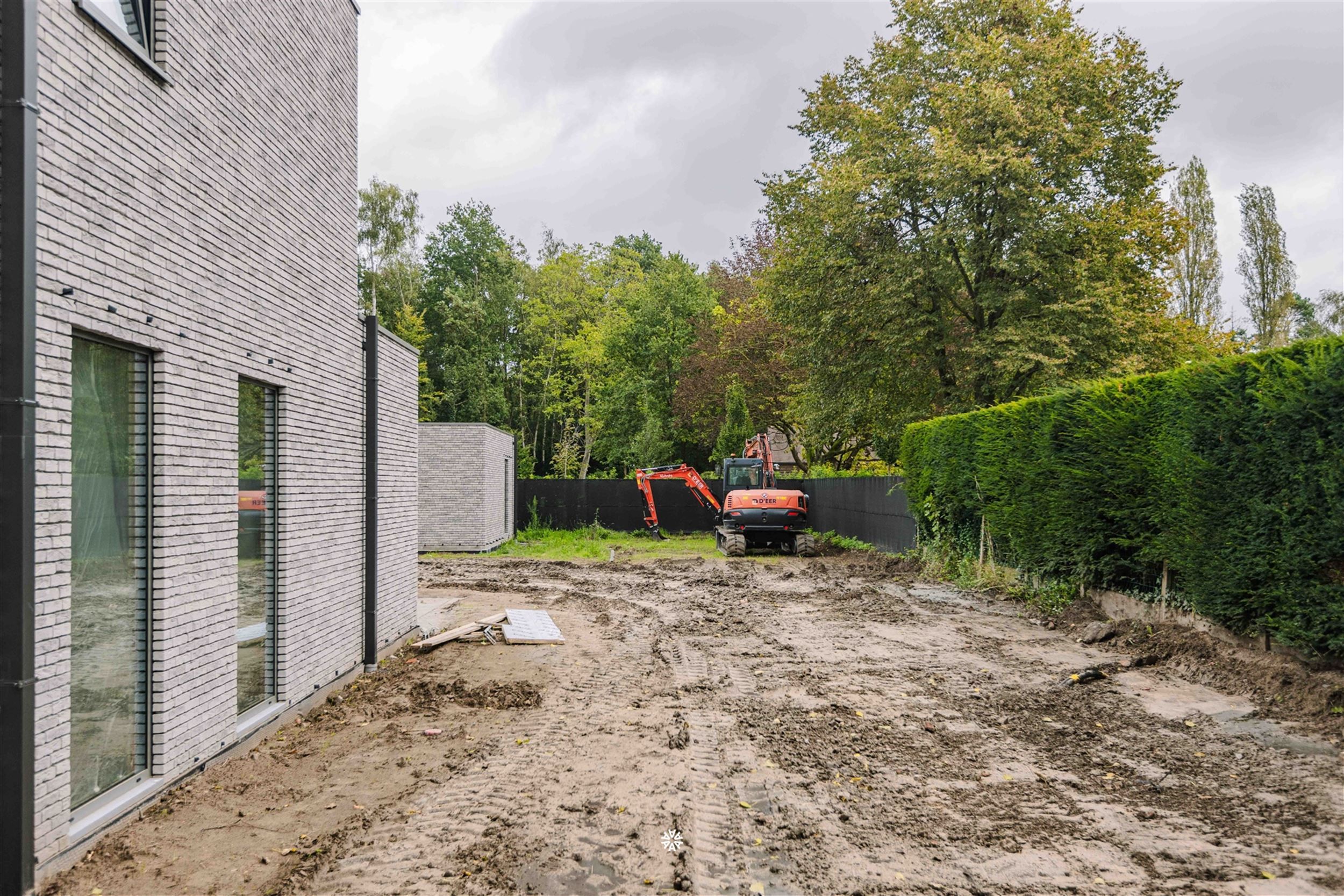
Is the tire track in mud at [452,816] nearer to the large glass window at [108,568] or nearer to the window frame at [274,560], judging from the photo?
the large glass window at [108,568]

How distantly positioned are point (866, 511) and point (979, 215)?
23.5ft

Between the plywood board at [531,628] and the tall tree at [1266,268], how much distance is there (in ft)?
123

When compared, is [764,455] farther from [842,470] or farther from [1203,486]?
[1203,486]

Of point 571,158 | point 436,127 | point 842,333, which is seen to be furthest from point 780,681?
point 436,127

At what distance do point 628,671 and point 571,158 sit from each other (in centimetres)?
3078

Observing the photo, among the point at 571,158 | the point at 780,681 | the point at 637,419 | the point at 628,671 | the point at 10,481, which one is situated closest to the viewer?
the point at 10,481

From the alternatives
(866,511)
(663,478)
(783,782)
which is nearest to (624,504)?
(663,478)

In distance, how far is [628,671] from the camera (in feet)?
26.6

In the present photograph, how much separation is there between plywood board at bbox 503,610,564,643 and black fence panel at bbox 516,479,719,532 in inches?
638

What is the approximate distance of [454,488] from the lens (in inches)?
813

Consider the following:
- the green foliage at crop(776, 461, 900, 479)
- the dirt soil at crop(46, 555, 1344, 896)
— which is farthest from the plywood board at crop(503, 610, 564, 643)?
the green foliage at crop(776, 461, 900, 479)

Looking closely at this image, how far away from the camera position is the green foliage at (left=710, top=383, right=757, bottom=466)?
2848cm

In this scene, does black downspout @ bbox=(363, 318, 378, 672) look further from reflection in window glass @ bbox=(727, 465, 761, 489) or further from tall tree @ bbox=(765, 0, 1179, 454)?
reflection in window glass @ bbox=(727, 465, 761, 489)

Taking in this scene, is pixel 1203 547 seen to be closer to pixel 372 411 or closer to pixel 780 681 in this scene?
pixel 780 681
